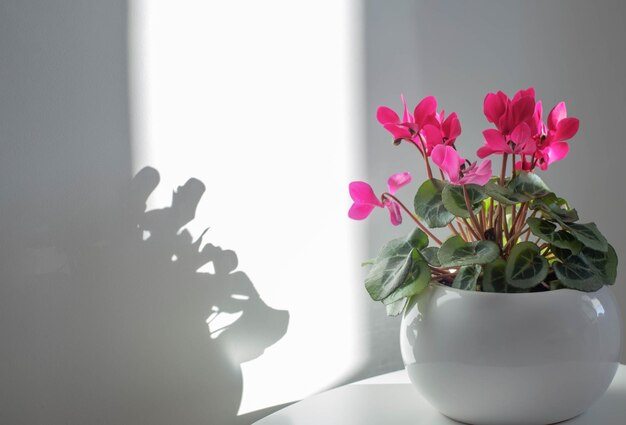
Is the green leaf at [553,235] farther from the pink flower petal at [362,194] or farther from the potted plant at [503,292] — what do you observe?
the pink flower petal at [362,194]

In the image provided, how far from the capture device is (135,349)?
1103mm

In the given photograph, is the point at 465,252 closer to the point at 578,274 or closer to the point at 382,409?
the point at 578,274

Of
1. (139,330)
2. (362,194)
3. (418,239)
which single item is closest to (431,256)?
(418,239)

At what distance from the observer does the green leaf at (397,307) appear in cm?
101

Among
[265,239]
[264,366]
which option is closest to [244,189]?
[265,239]

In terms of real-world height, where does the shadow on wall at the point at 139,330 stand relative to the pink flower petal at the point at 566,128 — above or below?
below

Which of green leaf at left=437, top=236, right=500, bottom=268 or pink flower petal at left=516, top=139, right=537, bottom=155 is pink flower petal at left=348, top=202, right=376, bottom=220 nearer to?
green leaf at left=437, top=236, right=500, bottom=268

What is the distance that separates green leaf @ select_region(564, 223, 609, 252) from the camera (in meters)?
0.91

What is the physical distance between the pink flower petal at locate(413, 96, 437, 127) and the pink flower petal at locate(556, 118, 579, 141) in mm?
171

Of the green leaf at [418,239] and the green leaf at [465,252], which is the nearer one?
the green leaf at [465,252]

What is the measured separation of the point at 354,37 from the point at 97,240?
1.97 ft

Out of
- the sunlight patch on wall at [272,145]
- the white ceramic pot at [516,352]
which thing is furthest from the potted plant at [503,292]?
the sunlight patch on wall at [272,145]

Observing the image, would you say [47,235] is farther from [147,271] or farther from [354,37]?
[354,37]

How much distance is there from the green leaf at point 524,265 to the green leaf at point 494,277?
0.02m
